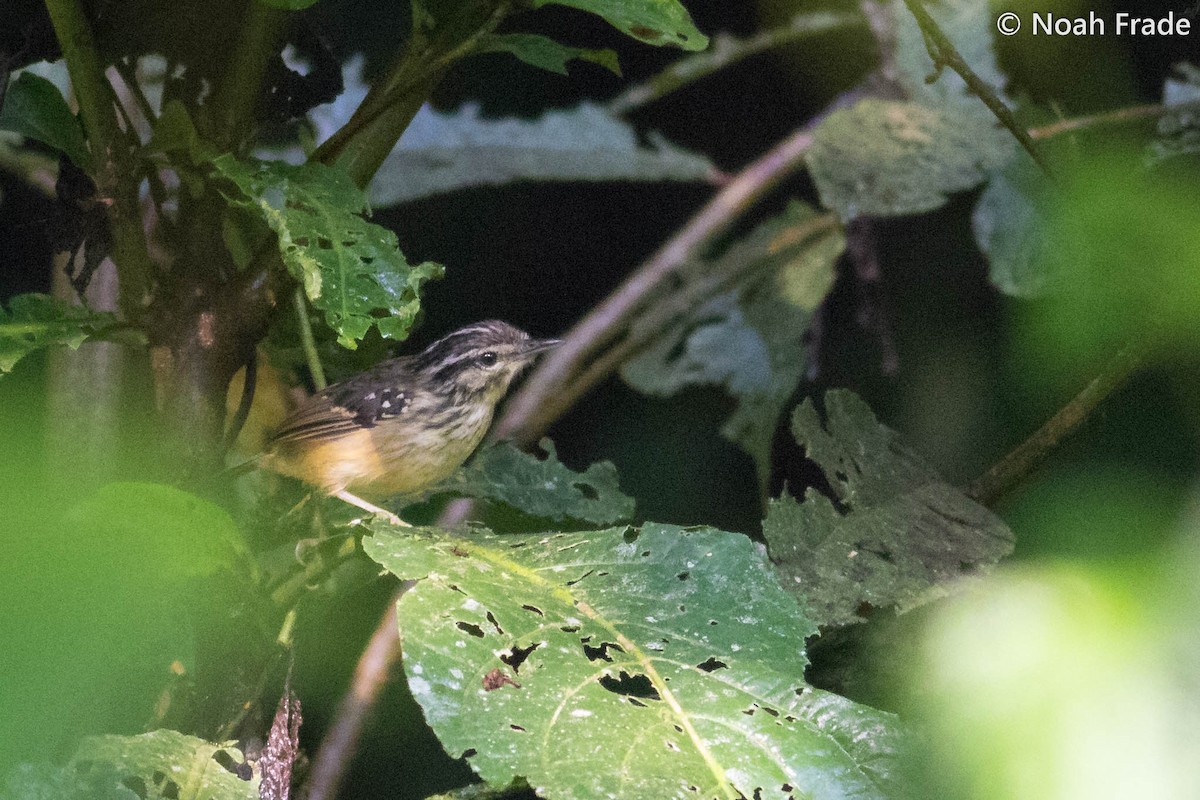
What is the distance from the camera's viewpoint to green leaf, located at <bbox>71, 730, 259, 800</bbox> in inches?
63.4

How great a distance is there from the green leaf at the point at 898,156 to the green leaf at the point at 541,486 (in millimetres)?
1078

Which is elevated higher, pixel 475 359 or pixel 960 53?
pixel 960 53

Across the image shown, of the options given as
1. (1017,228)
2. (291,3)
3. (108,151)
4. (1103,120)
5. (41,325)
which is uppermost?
(291,3)

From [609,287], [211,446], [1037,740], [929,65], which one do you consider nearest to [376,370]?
[609,287]

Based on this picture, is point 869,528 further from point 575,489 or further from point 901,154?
point 901,154

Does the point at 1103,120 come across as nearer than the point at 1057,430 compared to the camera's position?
No

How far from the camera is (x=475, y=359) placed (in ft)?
12.6

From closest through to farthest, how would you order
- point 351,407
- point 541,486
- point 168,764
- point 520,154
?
point 168,764, point 541,486, point 351,407, point 520,154

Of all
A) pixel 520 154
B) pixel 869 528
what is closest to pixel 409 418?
pixel 520 154

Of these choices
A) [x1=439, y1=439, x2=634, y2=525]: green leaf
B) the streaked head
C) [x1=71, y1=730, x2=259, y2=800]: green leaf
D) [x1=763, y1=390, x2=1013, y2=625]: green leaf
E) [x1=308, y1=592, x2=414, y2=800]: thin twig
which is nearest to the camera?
[x1=71, y1=730, x2=259, y2=800]: green leaf

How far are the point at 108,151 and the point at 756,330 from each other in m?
2.16

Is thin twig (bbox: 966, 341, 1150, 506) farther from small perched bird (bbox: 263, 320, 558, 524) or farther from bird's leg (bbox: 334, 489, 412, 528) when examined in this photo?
small perched bird (bbox: 263, 320, 558, 524)

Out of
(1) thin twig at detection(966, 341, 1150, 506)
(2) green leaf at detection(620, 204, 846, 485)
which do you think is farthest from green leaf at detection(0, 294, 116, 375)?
(2) green leaf at detection(620, 204, 846, 485)

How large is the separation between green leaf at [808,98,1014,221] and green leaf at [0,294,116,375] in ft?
6.34
